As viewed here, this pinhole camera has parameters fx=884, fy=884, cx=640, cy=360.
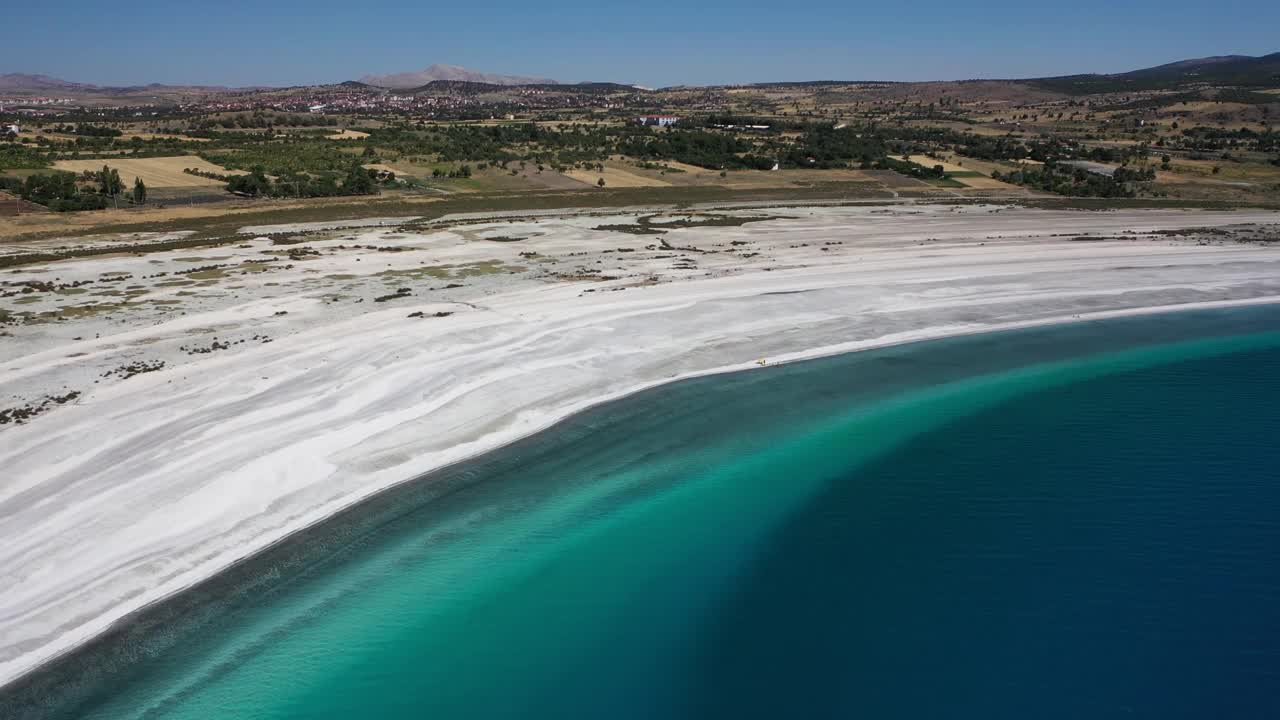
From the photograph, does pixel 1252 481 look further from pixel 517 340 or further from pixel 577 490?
pixel 517 340

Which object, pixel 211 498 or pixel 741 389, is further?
pixel 741 389

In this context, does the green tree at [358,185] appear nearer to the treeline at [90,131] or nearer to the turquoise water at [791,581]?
the treeline at [90,131]

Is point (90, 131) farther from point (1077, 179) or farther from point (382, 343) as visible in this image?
point (1077, 179)

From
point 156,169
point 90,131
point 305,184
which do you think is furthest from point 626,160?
point 90,131

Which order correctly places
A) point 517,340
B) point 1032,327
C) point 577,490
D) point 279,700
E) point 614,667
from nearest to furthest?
point 279,700 < point 614,667 < point 577,490 < point 517,340 < point 1032,327

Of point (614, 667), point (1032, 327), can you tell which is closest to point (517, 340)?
point (614, 667)

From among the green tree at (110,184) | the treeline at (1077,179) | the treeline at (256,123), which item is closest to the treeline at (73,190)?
the green tree at (110,184)

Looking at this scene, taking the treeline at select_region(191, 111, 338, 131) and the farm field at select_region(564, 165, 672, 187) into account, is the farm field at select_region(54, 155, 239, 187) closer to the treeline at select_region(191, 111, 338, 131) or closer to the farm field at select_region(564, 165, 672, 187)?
the farm field at select_region(564, 165, 672, 187)
